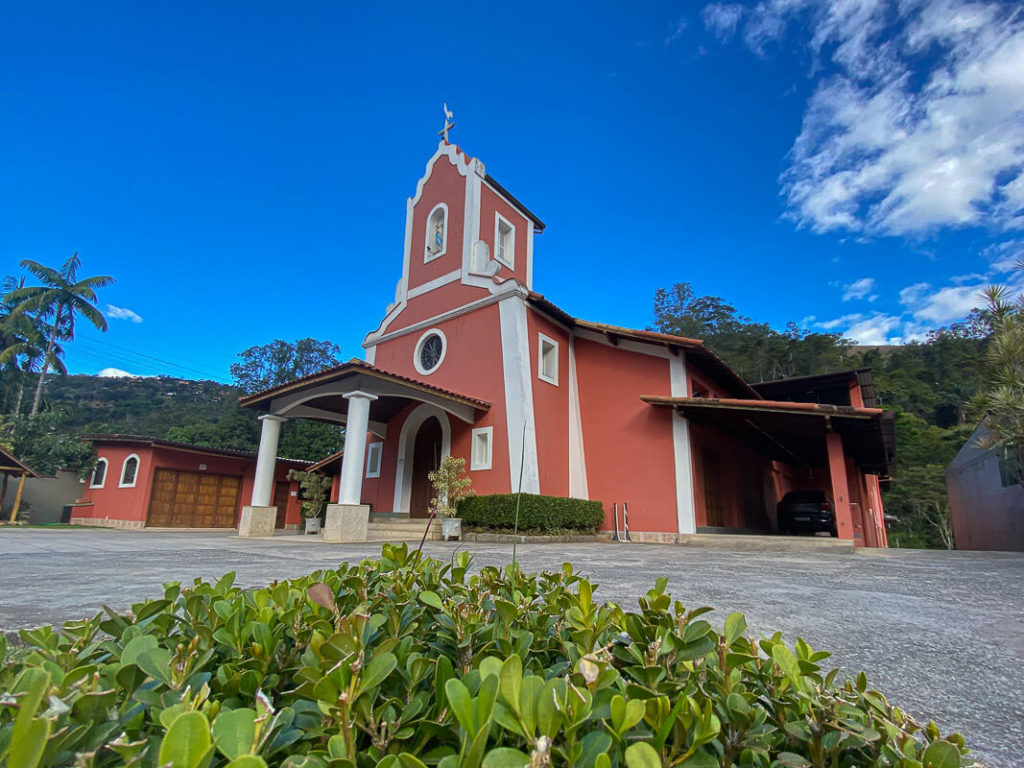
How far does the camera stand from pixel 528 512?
32.0ft

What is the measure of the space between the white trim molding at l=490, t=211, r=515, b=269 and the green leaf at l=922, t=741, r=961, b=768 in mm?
13448

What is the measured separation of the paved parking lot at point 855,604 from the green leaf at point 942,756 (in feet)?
2.87

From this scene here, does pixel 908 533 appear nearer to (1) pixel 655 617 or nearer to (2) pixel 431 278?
(2) pixel 431 278

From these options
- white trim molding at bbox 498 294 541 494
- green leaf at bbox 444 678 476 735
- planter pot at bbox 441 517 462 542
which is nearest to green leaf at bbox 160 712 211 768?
green leaf at bbox 444 678 476 735

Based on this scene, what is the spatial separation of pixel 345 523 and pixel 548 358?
6291 mm

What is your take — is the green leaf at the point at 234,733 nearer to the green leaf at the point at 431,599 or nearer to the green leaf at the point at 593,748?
the green leaf at the point at 593,748

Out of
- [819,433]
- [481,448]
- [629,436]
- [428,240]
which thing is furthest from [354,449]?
[819,433]

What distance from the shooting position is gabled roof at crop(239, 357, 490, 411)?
31.5 ft

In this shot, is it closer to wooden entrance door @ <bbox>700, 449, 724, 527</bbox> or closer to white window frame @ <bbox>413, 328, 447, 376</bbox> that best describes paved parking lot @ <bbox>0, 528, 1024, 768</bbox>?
wooden entrance door @ <bbox>700, 449, 724, 527</bbox>

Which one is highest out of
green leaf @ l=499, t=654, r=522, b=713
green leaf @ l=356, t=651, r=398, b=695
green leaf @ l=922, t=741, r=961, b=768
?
green leaf @ l=499, t=654, r=522, b=713

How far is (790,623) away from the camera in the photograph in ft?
7.57

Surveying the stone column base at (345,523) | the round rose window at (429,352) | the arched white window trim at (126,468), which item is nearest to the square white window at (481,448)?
the round rose window at (429,352)

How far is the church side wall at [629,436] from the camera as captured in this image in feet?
36.0

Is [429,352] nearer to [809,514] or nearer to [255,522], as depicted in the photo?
[255,522]
